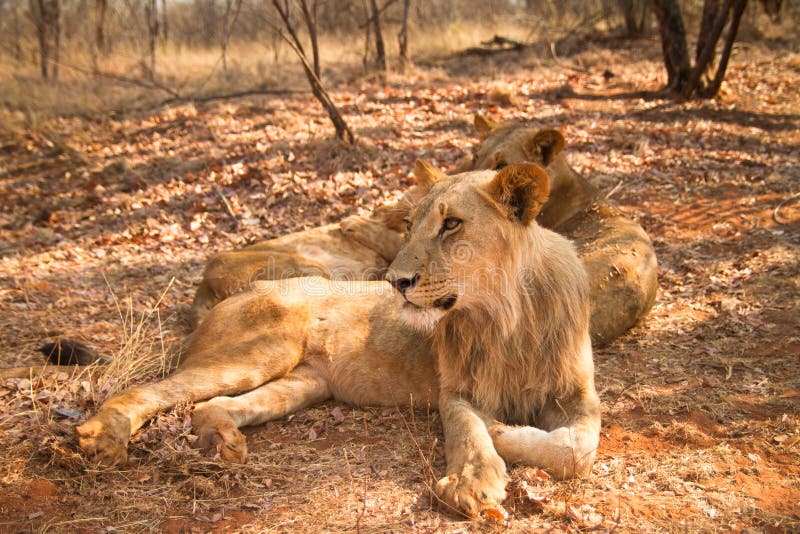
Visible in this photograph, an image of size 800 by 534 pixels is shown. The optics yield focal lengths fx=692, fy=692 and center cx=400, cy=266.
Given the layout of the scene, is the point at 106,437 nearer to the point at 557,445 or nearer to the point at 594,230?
the point at 557,445

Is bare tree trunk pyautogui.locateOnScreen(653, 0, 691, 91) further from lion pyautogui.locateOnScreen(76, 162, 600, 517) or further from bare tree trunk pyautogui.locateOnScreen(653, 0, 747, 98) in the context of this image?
lion pyautogui.locateOnScreen(76, 162, 600, 517)

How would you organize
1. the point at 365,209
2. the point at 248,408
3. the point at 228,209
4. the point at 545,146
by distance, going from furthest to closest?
the point at 228,209 < the point at 365,209 < the point at 545,146 < the point at 248,408

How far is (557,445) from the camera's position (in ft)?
10.9

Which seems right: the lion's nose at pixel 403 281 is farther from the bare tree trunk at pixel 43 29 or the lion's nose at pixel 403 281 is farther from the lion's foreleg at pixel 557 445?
the bare tree trunk at pixel 43 29

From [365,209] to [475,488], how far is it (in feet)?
16.4

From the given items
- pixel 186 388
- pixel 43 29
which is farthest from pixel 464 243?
pixel 43 29

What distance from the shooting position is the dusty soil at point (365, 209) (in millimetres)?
3223

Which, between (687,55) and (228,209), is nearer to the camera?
(228,209)

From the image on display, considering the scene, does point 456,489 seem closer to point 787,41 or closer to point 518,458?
point 518,458

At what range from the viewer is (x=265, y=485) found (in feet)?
11.4

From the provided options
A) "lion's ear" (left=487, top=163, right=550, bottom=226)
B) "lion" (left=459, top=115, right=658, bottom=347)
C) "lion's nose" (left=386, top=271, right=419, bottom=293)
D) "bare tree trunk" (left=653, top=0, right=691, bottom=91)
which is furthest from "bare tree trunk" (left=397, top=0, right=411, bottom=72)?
"lion's nose" (left=386, top=271, right=419, bottom=293)

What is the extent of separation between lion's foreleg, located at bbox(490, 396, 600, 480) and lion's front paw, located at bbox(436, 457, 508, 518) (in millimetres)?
178

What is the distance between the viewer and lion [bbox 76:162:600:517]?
10.9ft

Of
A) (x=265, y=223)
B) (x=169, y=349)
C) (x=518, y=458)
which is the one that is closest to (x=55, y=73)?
(x=265, y=223)
